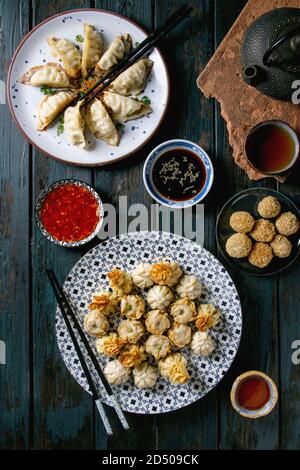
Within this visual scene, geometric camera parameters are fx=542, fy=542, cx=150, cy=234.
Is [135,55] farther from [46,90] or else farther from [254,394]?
[254,394]

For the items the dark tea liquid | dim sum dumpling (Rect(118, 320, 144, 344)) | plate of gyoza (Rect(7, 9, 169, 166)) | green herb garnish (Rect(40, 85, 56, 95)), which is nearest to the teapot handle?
the dark tea liquid

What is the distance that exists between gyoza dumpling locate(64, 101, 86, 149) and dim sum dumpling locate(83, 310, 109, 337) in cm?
65

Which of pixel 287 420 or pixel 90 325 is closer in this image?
pixel 90 325

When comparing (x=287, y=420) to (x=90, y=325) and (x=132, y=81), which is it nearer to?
(x=90, y=325)

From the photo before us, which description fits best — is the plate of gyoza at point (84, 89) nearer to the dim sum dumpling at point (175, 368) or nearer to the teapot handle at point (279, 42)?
the teapot handle at point (279, 42)

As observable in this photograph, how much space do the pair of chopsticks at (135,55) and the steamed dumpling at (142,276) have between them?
26.4 inches

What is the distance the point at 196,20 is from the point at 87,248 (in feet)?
3.33

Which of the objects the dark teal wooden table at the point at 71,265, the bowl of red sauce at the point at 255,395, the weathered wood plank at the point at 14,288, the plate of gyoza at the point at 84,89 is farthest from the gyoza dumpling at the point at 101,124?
the bowl of red sauce at the point at 255,395

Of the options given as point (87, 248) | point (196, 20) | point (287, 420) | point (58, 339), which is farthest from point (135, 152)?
point (287, 420)

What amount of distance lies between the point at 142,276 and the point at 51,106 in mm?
744

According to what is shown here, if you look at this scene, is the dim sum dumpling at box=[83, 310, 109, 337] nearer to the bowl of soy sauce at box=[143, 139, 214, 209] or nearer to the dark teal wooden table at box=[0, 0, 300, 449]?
the dark teal wooden table at box=[0, 0, 300, 449]

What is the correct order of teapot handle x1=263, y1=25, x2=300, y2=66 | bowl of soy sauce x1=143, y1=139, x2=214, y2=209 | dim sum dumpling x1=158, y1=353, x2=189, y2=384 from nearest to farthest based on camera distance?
1. teapot handle x1=263, y1=25, x2=300, y2=66
2. dim sum dumpling x1=158, y1=353, x2=189, y2=384
3. bowl of soy sauce x1=143, y1=139, x2=214, y2=209

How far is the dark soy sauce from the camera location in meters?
2.12

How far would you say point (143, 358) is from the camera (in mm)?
2082
